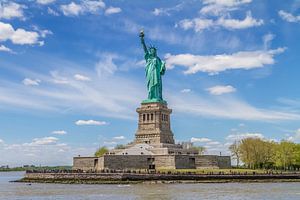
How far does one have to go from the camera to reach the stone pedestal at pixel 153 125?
89.1 metres

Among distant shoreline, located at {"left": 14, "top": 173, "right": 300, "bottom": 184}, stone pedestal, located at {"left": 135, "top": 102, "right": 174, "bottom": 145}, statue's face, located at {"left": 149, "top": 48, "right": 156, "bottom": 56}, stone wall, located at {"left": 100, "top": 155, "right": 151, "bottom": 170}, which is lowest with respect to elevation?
distant shoreline, located at {"left": 14, "top": 173, "right": 300, "bottom": 184}

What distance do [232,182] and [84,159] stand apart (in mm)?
29134

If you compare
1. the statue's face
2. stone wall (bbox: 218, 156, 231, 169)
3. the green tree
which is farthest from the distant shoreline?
the statue's face

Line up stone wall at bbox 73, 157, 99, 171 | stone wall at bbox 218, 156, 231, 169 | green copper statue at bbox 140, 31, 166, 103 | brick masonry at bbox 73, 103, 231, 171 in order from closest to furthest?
brick masonry at bbox 73, 103, 231, 171 → stone wall at bbox 73, 157, 99, 171 → stone wall at bbox 218, 156, 231, 169 → green copper statue at bbox 140, 31, 166, 103

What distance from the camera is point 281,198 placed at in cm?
4178

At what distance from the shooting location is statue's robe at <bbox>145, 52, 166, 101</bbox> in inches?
3681

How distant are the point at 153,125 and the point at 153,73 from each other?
10070 mm

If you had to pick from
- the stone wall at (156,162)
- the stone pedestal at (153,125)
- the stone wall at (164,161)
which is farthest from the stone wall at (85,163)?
the stone pedestal at (153,125)

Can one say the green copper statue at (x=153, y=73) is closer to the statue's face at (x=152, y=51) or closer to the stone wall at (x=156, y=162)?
the statue's face at (x=152, y=51)

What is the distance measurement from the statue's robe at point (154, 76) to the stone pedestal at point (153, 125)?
2292mm

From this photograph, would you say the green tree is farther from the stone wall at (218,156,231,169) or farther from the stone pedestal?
the stone pedestal

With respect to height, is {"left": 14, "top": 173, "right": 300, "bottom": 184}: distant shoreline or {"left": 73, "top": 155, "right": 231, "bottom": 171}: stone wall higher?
{"left": 73, "top": 155, "right": 231, "bottom": 171}: stone wall

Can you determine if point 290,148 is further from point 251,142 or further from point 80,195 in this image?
point 80,195

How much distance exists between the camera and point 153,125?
90125mm
